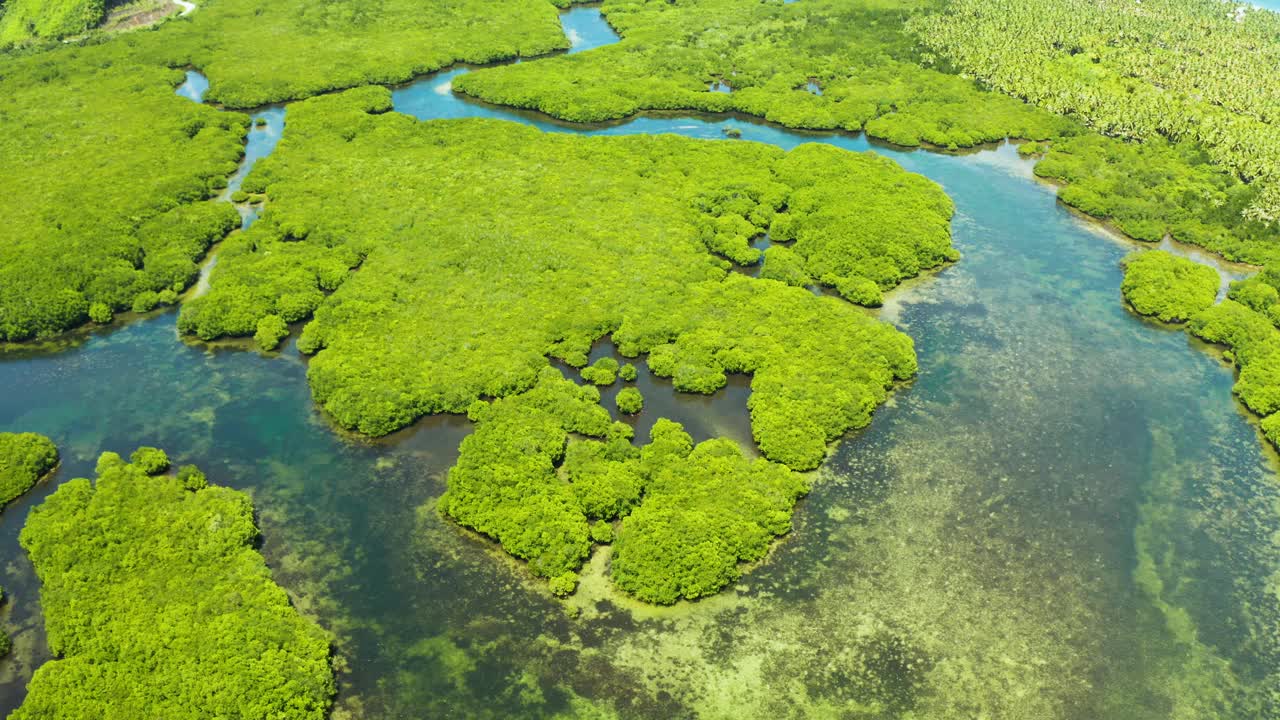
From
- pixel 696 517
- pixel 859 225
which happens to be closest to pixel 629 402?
pixel 696 517

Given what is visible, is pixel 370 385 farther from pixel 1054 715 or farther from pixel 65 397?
pixel 1054 715

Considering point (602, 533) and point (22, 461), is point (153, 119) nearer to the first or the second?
point (22, 461)

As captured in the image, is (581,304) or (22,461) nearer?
(22,461)

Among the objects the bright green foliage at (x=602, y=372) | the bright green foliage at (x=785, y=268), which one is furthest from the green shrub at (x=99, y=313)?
the bright green foliage at (x=785, y=268)

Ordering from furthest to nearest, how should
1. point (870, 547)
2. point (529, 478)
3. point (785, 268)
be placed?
point (785, 268)
point (529, 478)
point (870, 547)

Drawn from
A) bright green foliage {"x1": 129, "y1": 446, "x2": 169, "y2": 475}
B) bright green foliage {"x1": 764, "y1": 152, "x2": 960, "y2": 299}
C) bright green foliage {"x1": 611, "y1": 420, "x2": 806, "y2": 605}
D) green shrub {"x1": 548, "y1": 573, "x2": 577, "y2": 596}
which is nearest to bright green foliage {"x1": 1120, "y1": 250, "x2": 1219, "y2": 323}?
bright green foliage {"x1": 764, "y1": 152, "x2": 960, "y2": 299}

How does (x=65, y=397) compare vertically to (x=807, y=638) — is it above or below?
below

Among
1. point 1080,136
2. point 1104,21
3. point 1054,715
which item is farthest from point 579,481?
→ point 1104,21
